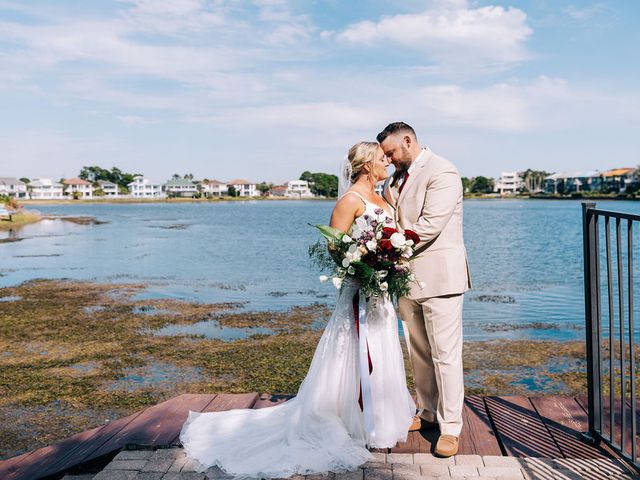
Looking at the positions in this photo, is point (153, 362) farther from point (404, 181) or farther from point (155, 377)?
point (404, 181)

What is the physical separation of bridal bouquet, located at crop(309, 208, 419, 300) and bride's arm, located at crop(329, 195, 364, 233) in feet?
0.31

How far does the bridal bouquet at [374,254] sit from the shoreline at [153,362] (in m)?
4.22

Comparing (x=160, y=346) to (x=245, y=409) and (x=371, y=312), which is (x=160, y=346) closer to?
(x=245, y=409)

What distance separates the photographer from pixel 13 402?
8023 mm

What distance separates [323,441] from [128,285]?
1597 centimetres

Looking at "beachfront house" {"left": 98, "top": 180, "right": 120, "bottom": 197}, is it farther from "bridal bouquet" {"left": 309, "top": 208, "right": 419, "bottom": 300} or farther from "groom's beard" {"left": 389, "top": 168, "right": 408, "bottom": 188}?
"bridal bouquet" {"left": 309, "top": 208, "right": 419, "bottom": 300}

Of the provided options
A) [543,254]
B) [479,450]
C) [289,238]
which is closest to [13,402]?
[479,450]

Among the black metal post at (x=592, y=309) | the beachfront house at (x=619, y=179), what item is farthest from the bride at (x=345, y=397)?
the beachfront house at (x=619, y=179)

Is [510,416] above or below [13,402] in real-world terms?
above

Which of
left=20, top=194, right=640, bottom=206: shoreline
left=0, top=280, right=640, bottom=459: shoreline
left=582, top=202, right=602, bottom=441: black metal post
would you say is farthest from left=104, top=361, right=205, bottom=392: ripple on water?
left=20, top=194, right=640, bottom=206: shoreline

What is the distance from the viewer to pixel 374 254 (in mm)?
4383

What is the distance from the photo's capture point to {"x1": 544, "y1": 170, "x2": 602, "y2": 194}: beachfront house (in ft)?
552

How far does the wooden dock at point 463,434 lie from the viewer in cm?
448

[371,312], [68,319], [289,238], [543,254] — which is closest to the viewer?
[371,312]
